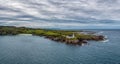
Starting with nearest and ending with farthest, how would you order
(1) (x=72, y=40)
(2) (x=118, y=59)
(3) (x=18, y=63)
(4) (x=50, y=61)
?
(3) (x=18, y=63) < (4) (x=50, y=61) < (2) (x=118, y=59) < (1) (x=72, y=40)

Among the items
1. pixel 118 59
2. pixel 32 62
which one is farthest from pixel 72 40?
pixel 32 62

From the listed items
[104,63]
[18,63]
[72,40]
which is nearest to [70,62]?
[104,63]

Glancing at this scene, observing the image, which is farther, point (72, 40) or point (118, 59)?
point (72, 40)

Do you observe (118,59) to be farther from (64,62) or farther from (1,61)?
(1,61)

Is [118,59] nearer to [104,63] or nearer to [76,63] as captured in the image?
[104,63]

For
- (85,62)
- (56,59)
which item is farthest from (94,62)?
(56,59)

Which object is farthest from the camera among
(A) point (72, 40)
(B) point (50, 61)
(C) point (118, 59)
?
(A) point (72, 40)

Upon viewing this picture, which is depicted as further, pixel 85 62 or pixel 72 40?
pixel 72 40
